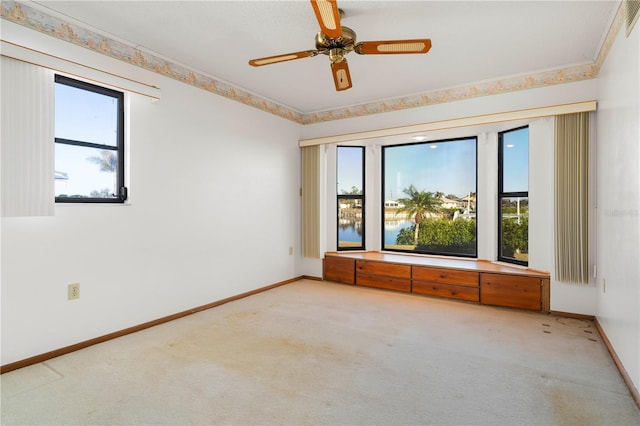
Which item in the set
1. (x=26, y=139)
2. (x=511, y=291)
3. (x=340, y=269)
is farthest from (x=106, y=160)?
(x=511, y=291)

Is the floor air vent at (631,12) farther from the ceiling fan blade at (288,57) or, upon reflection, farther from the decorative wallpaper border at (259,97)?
the ceiling fan blade at (288,57)

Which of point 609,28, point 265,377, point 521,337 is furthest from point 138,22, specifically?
point 521,337

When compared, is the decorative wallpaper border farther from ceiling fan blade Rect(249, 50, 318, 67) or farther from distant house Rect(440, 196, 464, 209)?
distant house Rect(440, 196, 464, 209)

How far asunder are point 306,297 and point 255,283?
2.38 ft

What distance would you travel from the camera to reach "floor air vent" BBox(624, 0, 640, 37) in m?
1.92

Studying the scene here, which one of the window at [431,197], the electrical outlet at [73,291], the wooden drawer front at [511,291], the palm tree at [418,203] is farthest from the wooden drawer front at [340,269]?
the electrical outlet at [73,291]

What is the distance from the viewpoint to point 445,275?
4090 millimetres

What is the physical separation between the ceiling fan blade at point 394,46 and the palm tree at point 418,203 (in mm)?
3018

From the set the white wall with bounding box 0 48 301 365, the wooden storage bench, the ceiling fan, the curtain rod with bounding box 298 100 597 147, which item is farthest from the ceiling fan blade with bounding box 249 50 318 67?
the wooden storage bench

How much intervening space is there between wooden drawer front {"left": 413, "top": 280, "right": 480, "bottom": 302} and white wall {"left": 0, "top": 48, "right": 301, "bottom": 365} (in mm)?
1937

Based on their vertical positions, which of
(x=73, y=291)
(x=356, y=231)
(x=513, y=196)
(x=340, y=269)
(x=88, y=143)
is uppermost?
(x=88, y=143)

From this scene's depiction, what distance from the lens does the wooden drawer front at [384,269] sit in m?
4.38

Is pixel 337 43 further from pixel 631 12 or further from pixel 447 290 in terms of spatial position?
pixel 447 290

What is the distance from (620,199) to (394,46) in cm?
193
